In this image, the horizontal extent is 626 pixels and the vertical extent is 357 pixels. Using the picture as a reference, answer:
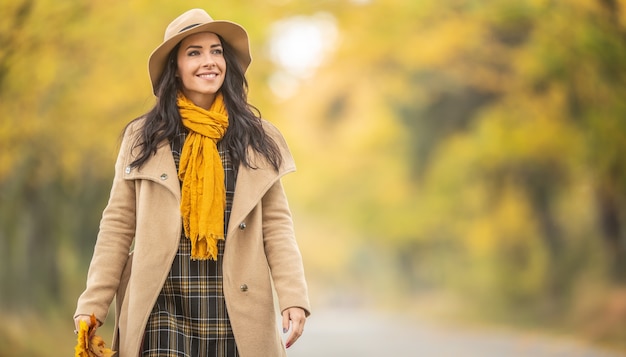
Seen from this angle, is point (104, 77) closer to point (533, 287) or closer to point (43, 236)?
point (43, 236)

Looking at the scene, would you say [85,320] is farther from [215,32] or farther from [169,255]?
[215,32]

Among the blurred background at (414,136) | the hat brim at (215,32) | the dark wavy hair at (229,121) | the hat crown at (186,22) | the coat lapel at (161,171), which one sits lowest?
the coat lapel at (161,171)

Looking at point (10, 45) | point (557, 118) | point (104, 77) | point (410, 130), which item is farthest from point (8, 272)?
point (410, 130)

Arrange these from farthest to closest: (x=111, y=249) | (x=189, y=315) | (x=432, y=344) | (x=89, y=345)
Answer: (x=432, y=344) < (x=111, y=249) < (x=189, y=315) < (x=89, y=345)

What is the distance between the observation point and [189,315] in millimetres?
3924

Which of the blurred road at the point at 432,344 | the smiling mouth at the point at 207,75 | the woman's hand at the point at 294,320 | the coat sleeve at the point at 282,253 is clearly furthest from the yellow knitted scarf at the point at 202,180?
the blurred road at the point at 432,344

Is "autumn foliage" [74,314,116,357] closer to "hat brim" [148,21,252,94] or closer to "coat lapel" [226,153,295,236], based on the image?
"coat lapel" [226,153,295,236]

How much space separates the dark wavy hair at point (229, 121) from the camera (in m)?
4.08

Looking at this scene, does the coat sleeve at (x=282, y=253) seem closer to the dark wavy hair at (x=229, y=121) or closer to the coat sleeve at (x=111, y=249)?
the dark wavy hair at (x=229, y=121)

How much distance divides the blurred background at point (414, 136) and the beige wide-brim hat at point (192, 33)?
5002 millimetres

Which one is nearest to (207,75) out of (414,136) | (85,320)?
(85,320)

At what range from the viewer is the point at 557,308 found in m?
17.4

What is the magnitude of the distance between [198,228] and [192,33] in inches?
33.2

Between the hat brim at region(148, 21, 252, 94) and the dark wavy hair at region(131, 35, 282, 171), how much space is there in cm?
3
